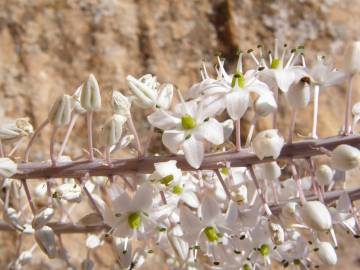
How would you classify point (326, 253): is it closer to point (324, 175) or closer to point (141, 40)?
point (324, 175)

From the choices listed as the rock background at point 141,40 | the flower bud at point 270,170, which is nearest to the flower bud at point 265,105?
the flower bud at point 270,170

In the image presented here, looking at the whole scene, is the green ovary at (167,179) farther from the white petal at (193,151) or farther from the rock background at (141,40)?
the rock background at (141,40)

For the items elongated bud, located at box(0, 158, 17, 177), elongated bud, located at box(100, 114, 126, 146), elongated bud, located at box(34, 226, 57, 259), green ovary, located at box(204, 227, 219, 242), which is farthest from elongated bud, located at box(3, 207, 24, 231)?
green ovary, located at box(204, 227, 219, 242)

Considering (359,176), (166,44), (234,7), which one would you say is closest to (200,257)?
(359,176)

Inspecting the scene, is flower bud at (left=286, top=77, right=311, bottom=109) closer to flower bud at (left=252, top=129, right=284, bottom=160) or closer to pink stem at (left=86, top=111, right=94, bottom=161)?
flower bud at (left=252, top=129, right=284, bottom=160)

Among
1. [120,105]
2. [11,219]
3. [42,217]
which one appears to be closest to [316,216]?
[120,105]

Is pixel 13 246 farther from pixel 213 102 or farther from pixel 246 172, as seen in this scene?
pixel 213 102

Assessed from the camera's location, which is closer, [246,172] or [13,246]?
[246,172]
